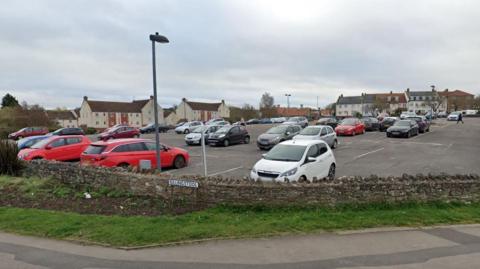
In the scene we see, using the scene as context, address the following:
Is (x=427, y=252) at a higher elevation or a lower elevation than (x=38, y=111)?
lower

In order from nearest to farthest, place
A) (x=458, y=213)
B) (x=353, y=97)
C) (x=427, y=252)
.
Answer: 1. (x=427, y=252)
2. (x=458, y=213)
3. (x=353, y=97)

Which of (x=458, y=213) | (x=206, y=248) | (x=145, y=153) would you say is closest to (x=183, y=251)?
(x=206, y=248)

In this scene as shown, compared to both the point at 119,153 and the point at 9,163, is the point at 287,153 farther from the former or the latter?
the point at 9,163

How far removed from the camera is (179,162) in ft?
52.1

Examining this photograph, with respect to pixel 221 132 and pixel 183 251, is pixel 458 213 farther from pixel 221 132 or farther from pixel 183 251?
Answer: pixel 221 132

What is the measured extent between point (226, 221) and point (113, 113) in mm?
96013

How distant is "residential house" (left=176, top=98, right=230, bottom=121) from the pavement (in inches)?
4023

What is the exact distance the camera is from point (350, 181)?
27.6ft

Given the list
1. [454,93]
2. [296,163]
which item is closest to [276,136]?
[296,163]

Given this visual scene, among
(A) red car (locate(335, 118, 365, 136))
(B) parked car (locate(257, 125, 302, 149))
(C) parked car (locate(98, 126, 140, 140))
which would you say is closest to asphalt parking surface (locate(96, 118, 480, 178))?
(B) parked car (locate(257, 125, 302, 149))

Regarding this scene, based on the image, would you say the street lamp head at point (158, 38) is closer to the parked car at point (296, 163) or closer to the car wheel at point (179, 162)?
the parked car at point (296, 163)

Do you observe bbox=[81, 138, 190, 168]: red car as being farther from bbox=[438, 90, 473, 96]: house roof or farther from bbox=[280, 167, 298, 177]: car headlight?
bbox=[438, 90, 473, 96]: house roof

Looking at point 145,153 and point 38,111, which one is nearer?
point 145,153

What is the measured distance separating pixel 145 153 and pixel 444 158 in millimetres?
14561
